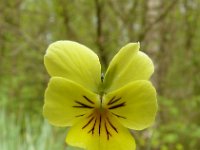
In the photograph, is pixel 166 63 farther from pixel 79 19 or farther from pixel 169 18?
pixel 79 19

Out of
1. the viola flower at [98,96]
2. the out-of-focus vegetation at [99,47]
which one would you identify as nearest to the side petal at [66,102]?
the viola flower at [98,96]

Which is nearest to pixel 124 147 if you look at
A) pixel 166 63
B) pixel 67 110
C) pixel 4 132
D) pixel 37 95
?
pixel 67 110

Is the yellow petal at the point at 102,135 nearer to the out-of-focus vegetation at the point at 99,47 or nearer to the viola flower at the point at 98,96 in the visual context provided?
the viola flower at the point at 98,96

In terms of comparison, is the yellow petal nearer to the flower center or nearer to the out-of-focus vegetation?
the flower center

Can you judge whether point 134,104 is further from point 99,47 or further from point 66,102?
point 99,47

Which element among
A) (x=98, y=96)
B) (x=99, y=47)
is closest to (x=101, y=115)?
(x=98, y=96)

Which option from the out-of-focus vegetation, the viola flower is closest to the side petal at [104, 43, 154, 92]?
the viola flower
